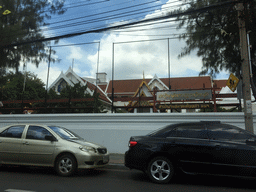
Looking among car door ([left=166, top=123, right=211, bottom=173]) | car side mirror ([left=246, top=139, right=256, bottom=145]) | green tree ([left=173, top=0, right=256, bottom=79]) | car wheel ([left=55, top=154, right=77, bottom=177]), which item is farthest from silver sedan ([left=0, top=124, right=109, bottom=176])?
green tree ([left=173, top=0, right=256, bottom=79])

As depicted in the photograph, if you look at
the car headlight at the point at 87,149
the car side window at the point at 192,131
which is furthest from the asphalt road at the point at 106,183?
the car side window at the point at 192,131

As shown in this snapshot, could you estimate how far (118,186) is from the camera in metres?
5.29

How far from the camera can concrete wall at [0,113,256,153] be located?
9379mm

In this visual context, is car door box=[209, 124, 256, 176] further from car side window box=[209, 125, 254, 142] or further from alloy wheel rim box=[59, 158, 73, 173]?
alloy wheel rim box=[59, 158, 73, 173]

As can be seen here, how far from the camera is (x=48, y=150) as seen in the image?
646 centimetres

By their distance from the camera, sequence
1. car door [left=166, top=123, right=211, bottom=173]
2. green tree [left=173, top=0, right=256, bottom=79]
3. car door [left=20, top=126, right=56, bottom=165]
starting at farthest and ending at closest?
green tree [left=173, top=0, right=256, bottom=79] < car door [left=20, top=126, right=56, bottom=165] < car door [left=166, top=123, right=211, bottom=173]

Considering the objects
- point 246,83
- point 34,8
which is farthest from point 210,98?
point 34,8

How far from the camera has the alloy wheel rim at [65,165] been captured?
20.5 ft

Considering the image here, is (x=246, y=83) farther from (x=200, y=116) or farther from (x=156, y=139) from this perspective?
(x=156, y=139)

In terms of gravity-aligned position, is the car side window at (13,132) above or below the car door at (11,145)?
above

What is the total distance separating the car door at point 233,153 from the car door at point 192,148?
0.18 meters

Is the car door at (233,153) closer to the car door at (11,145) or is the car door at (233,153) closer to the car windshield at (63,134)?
the car windshield at (63,134)

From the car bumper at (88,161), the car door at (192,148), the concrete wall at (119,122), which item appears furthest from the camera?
the concrete wall at (119,122)

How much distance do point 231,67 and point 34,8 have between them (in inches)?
508
